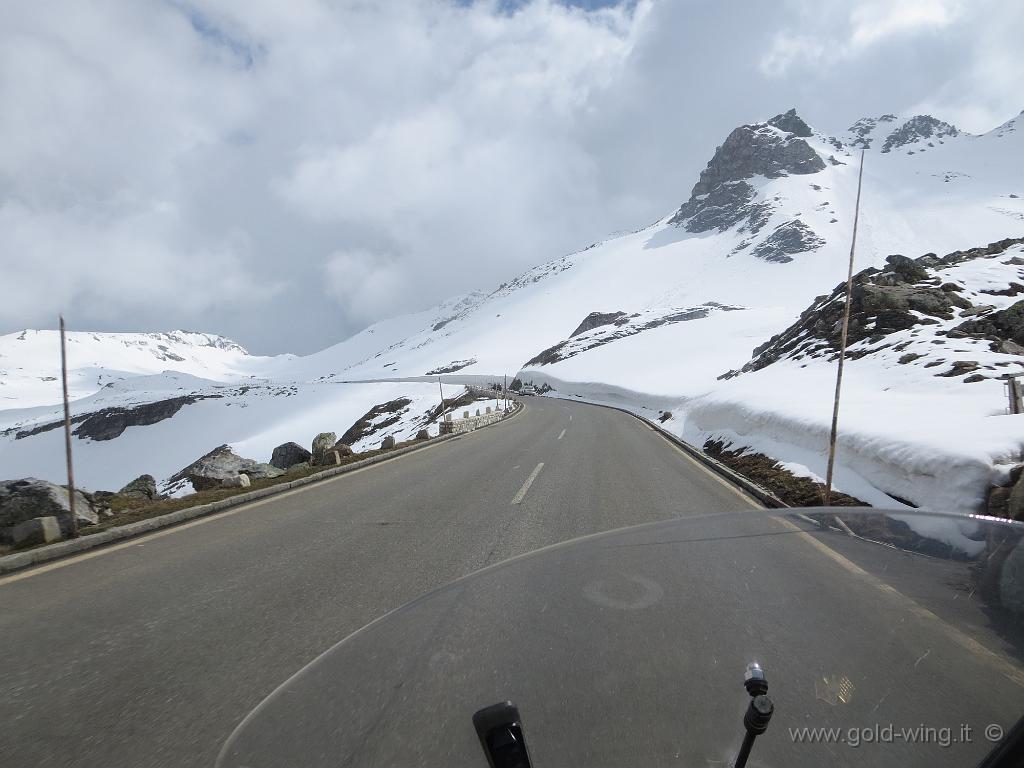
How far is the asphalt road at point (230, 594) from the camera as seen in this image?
263cm

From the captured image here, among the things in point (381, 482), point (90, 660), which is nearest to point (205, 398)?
point (381, 482)

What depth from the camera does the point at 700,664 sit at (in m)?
1.54

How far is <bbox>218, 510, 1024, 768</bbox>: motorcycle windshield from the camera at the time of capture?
1271 mm

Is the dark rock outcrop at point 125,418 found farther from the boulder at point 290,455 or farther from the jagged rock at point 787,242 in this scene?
the jagged rock at point 787,242

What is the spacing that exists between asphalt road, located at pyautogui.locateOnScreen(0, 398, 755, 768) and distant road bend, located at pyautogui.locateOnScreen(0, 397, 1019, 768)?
1 cm

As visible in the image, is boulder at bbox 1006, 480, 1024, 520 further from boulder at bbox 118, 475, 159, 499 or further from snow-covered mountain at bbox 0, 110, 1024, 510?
boulder at bbox 118, 475, 159, 499

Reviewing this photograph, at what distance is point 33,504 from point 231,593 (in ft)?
14.8

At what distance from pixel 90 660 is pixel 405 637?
107 inches

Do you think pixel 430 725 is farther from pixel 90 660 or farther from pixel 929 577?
pixel 90 660

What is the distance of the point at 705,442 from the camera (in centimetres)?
→ 1512

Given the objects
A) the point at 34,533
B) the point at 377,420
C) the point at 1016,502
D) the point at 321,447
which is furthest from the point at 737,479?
the point at 377,420

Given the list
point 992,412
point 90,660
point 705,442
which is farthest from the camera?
point 705,442

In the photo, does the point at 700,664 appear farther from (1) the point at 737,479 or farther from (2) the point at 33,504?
(1) the point at 737,479

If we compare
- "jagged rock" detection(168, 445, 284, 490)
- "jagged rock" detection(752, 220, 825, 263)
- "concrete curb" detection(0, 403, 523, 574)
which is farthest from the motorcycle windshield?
"jagged rock" detection(752, 220, 825, 263)
